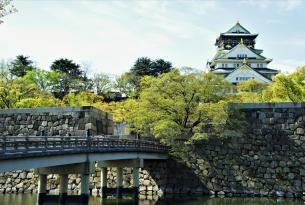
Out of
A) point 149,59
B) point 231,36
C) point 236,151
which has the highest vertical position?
point 231,36

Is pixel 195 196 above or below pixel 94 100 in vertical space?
below

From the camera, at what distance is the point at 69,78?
49.1 metres

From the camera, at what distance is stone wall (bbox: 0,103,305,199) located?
86.9ft

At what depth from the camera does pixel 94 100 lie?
1736 inches

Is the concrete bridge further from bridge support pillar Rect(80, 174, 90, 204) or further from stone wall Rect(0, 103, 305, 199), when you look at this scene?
stone wall Rect(0, 103, 305, 199)

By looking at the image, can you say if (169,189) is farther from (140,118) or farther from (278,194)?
(278,194)

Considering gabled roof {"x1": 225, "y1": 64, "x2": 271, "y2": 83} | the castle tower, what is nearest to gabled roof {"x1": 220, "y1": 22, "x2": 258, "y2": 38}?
the castle tower

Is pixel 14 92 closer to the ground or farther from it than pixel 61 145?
farther from it

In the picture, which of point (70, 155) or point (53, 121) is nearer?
point (70, 155)

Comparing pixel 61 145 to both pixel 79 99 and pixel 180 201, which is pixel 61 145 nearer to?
pixel 180 201

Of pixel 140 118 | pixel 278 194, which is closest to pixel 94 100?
pixel 140 118

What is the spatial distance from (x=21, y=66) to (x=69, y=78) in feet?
30.2

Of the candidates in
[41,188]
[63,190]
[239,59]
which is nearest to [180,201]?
[63,190]

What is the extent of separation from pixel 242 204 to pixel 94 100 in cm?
2540
